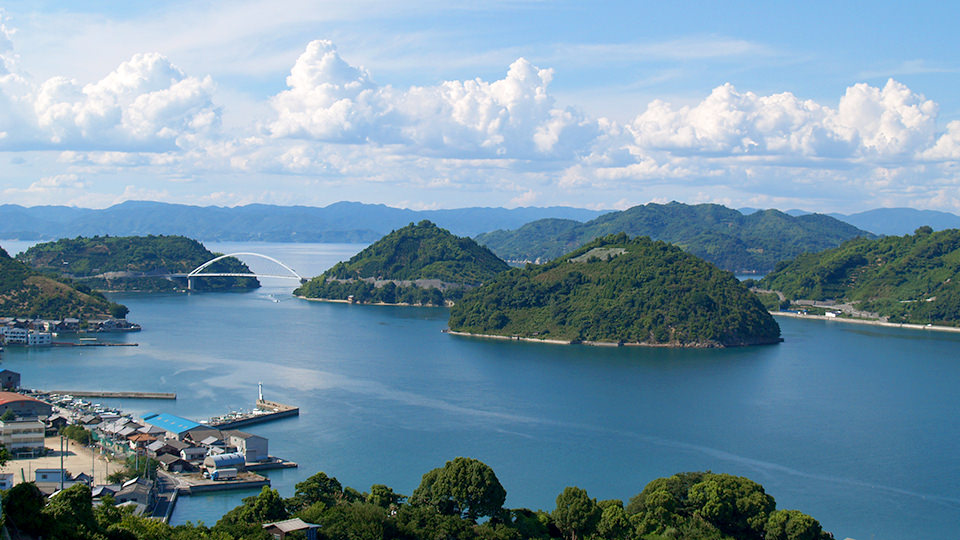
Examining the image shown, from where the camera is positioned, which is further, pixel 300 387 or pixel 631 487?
pixel 300 387

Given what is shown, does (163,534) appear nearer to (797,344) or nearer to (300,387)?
(300,387)

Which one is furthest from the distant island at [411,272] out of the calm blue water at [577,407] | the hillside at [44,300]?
the hillside at [44,300]

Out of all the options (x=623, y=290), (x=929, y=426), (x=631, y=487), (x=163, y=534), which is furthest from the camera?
(x=623, y=290)

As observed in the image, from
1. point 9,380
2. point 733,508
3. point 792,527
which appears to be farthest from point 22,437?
point 792,527

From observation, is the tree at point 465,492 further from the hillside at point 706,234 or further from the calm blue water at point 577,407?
the hillside at point 706,234

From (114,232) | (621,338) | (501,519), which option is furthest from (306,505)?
(114,232)

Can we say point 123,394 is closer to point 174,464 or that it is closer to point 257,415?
point 257,415

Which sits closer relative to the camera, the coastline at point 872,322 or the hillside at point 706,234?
the coastline at point 872,322
